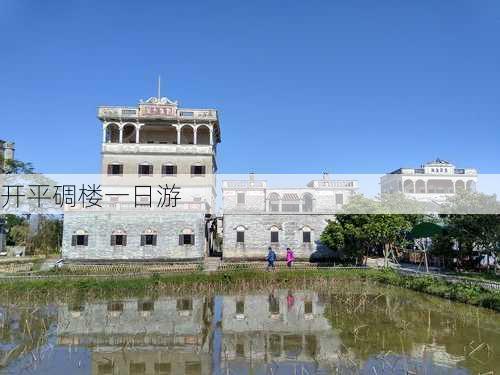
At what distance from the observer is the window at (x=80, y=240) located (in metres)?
Answer: 29.8

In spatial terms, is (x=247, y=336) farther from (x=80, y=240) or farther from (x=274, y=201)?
(x=274, y=201)

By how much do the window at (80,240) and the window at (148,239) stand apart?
3.66 meters

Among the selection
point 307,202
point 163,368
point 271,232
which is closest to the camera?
point 163,368

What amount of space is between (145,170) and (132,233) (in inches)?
207

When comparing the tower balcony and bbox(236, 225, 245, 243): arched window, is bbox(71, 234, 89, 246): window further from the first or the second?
bbox(236, 225, 245, 243): arched window

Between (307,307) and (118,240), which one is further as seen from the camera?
(118,240)

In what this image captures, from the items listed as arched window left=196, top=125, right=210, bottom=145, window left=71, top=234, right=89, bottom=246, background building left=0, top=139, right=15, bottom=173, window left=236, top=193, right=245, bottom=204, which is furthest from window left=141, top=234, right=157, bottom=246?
background building left=0, top=139, right=15, bottom=173

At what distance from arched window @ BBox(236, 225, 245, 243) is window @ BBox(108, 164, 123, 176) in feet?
31.3

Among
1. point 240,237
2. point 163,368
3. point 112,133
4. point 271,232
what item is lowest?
point 163,368

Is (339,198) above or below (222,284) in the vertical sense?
above

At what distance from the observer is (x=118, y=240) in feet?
98.8

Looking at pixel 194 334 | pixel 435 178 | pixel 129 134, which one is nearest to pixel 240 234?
pixel 129 134

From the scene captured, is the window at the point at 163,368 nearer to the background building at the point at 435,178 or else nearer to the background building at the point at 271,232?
the background building at the point at 271,232

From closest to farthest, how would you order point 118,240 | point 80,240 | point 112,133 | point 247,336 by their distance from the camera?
point 247,336 → point 80,240 → point 118,240 → point 112,133
